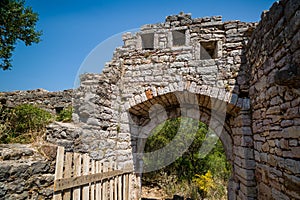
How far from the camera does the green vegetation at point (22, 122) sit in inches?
116

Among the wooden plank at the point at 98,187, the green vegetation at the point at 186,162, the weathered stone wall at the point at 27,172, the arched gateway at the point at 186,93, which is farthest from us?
the green vegetation at the point at 186,162

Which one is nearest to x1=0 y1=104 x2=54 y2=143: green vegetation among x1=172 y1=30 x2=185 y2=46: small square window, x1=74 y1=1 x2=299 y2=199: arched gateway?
x1=74 y1=1 x2=299 y2=199: arched gateway

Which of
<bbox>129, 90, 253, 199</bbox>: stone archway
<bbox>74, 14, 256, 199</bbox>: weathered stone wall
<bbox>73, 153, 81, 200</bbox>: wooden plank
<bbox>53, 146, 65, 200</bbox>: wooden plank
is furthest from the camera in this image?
<bbox>129, 90, 253, 199</bbox>: stone archway

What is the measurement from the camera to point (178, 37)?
455 centimetres

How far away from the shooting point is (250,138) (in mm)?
3547

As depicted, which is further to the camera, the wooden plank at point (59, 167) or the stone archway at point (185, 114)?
the stone archway at point (185, 114)

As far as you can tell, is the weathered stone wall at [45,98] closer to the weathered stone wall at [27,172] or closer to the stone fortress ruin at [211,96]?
the stone fortress ruin at [211,96]

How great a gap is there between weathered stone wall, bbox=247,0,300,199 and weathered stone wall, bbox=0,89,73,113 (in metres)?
5.20

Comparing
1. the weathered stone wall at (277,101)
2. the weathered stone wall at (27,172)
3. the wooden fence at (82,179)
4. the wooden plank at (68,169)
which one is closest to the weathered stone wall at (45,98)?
the wooden fence at (82,179)

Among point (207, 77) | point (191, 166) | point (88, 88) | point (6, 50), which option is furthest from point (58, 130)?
point (191, 166)

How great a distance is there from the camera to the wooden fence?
6.56 ft

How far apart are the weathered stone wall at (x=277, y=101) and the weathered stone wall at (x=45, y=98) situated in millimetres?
5199

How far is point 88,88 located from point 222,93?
249 cm

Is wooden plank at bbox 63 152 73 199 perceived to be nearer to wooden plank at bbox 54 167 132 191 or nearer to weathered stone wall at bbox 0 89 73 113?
wooden plank at bbox 54 167 132 191
